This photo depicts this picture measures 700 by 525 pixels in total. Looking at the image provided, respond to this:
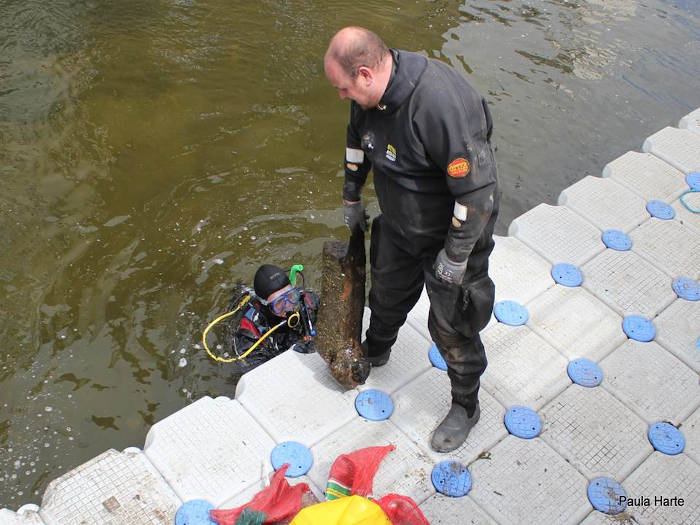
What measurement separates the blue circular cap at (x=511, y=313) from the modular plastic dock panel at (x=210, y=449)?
167 cm

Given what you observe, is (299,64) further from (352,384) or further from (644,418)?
(644,418)

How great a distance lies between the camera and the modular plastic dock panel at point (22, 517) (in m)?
3.07

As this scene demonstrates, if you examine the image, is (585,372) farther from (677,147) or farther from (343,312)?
(677,147)

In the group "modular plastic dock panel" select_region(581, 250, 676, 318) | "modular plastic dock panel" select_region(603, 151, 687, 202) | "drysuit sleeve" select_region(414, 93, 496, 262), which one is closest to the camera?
"drysuit sleeve" select_region(414, 93, 496, 262)

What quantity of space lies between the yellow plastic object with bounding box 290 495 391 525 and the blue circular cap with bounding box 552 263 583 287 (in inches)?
94.0

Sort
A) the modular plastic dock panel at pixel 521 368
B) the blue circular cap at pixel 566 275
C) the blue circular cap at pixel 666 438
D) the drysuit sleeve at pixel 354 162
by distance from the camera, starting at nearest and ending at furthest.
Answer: the drysuit sleeve at pixel 354 162, the blue circular cap at pixel 666 438, the modular plastic dock panel at pixel 521 368, the blue circular cap at pixel 566 275

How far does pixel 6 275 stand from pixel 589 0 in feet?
25.6

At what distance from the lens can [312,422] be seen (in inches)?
141

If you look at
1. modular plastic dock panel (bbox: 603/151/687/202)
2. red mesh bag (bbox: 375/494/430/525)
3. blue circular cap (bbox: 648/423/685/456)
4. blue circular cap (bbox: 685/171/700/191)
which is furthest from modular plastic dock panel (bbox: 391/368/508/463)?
blue circular cap (bbox: 685/171/700/191)

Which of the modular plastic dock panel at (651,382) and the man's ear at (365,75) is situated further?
the modular plastic dock panel at (651,382)

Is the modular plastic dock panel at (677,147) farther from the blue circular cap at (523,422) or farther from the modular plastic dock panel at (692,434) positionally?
the blue circular cap at (523,422)

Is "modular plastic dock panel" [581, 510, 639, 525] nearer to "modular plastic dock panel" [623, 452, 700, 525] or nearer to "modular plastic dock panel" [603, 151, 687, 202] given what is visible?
"modular plastic dock panel" [623, 452, 700, 525]

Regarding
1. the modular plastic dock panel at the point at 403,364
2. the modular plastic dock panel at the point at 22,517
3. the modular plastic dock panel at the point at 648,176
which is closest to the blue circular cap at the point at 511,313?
the modular plastic dock panel at the point at 403,364

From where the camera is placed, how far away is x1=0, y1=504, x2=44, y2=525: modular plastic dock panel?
3.07 m
